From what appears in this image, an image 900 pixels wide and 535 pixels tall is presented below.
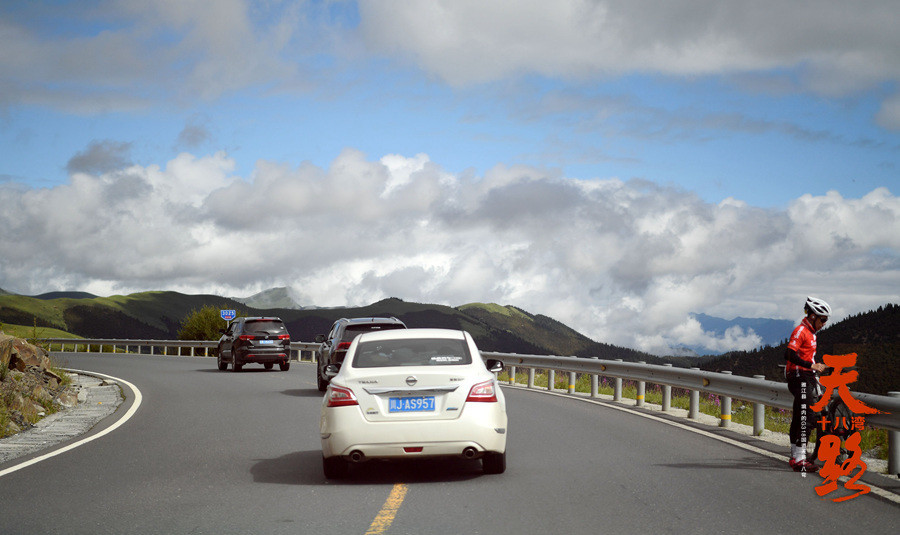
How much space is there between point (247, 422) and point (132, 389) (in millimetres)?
9322

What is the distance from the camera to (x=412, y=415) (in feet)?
28.6

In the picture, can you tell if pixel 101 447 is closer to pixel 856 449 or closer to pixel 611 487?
pixel 611 487

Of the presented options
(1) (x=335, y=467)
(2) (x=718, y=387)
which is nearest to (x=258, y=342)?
(2) (x=718, y=387)

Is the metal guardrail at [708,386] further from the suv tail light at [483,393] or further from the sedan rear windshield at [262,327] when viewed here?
the sedan rear windshield at [262,327]

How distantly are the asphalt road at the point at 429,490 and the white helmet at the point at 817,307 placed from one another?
159cm

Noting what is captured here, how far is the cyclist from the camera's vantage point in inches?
352

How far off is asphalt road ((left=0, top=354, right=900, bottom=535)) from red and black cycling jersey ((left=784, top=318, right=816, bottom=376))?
1.09 metres

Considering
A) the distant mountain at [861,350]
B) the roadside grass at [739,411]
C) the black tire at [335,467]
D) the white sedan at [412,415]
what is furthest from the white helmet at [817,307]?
the distant mountain at [861,350]

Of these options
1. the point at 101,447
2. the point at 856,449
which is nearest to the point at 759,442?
the point at 856,449

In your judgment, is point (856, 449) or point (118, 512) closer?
point (118, 512)

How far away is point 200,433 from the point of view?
13.4 meters

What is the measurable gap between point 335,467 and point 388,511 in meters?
1.69

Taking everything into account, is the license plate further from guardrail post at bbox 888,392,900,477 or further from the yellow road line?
guardrail post at bbox 888,392,900,477
